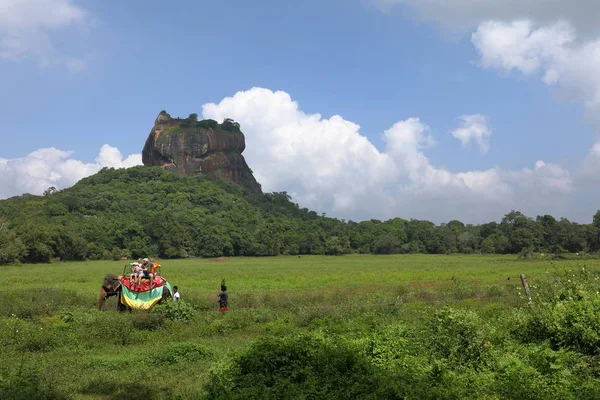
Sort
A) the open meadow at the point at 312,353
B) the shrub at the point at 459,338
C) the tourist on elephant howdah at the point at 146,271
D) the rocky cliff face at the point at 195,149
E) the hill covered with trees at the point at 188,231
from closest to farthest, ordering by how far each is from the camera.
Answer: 1. the open meadow at the point at 312,353
2. the shrub at the point at 459,338
3. the tourist on elephant howdah at the point at 146,271
4. the hill covered with trees at the point at 188,231
5. the rocky cliff face at the point at 195,149

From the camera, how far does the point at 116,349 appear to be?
41.8ft

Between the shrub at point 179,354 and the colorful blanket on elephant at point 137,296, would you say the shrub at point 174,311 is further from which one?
the shrub at point 179,354

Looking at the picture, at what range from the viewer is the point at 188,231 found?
84.0 meters

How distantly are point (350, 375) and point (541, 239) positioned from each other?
3036 inches

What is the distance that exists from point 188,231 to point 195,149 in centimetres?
7312

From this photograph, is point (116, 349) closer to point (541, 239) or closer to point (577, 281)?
point (577, 281)

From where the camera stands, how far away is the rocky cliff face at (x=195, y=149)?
150 metres

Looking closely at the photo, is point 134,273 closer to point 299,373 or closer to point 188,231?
point 299,373

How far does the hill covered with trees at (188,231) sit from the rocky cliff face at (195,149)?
32.1 m

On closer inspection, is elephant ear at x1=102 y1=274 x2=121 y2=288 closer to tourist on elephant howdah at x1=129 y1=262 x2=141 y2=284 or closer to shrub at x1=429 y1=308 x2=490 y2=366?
tourist on elephant howdah at x1=129 y1=262 x2=141 y2=284

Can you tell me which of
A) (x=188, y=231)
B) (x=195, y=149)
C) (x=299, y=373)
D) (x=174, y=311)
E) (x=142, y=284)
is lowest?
(x=299, y=373)

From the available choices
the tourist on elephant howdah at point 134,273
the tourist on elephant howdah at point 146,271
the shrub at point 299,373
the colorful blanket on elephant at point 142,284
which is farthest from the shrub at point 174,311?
the shrub at point 299,373

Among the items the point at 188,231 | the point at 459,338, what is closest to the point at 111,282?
the point at 459,338

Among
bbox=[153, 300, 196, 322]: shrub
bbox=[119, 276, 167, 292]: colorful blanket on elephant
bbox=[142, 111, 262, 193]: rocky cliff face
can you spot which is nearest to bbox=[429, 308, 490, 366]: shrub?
bbox=[153, 300, 196, 322]: shrub
